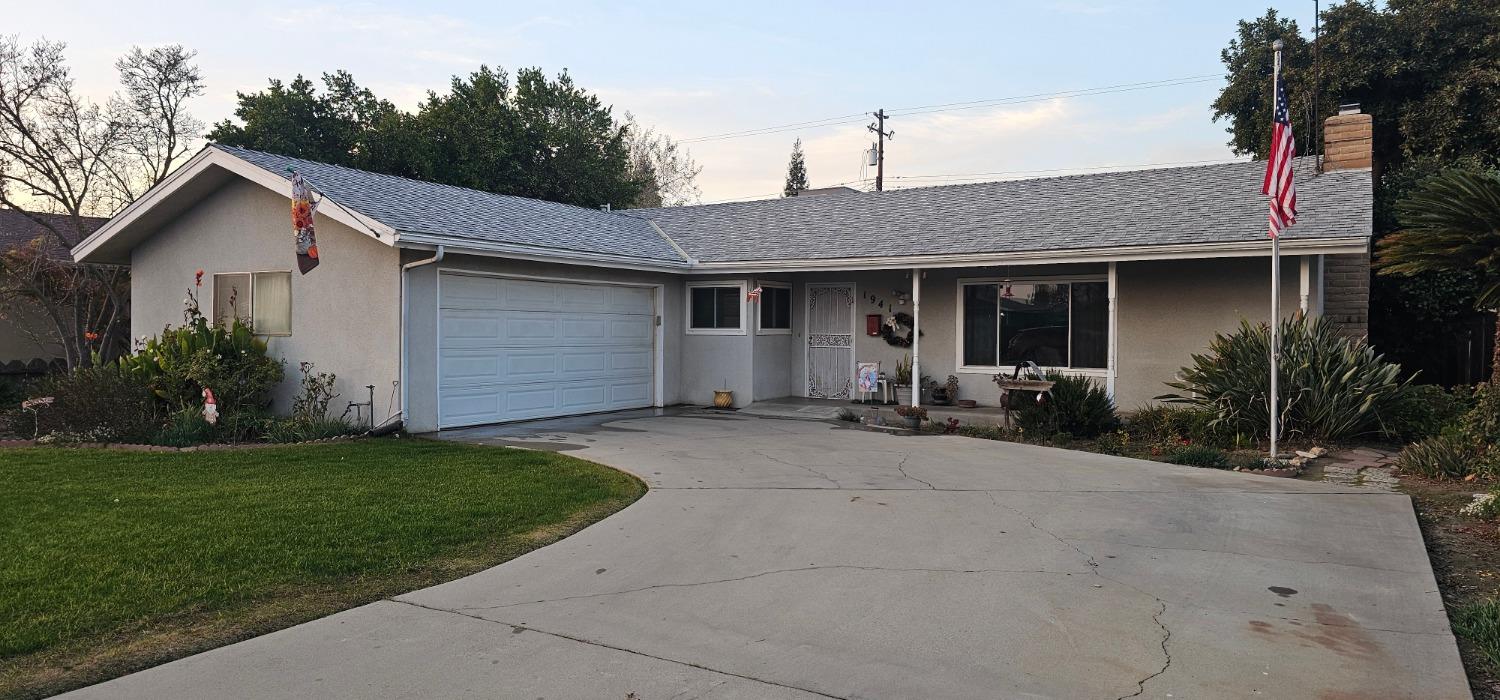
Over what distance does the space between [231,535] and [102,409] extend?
7.21 metres

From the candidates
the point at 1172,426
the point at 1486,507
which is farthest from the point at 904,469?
the point at 1486,507

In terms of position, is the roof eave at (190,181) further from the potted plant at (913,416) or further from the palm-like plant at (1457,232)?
the palm-like plant at (1457,232)

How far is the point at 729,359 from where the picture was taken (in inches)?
677

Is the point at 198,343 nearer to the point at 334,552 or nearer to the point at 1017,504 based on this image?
the point at 334,552

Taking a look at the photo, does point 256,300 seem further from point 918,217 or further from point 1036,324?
point 1036,324

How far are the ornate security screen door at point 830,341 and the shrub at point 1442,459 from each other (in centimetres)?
900

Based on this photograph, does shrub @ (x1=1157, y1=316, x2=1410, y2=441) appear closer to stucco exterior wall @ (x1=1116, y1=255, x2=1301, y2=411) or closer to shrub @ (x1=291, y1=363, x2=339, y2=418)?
stucco exterior wall @ (x1=1116, y1=255, x2=1301, y2=411)

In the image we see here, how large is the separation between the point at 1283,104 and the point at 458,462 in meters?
9.97

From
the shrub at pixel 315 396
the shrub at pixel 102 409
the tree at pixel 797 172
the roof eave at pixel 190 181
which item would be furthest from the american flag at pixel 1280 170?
the tree at pixel 797 172

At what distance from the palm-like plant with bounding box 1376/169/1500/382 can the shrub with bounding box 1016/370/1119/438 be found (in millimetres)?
3732

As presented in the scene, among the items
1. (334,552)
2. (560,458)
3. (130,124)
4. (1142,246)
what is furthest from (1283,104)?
(130,124)

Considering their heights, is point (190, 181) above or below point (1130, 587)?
above

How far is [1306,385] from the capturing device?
1181 cm

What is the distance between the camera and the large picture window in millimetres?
14961
